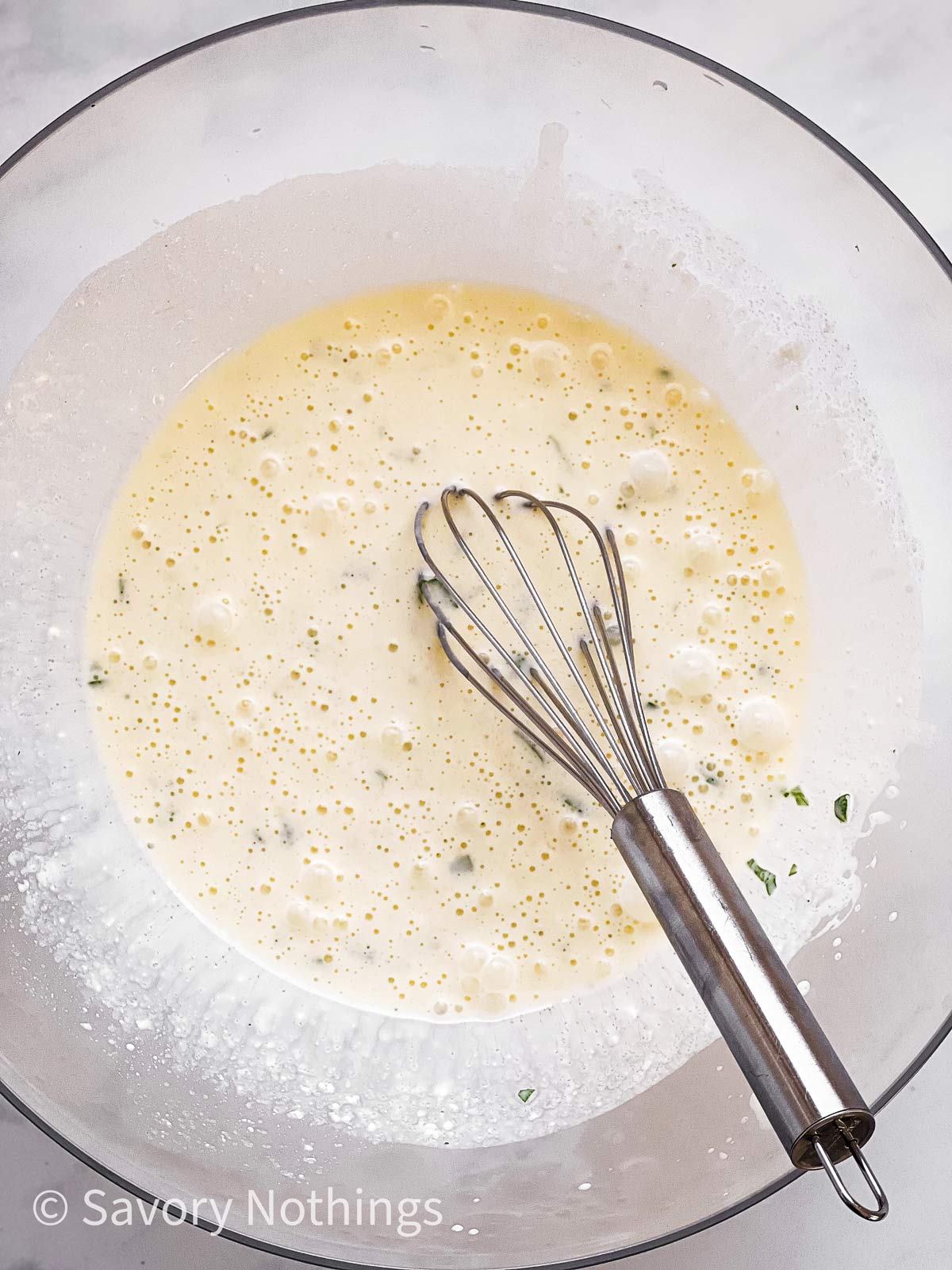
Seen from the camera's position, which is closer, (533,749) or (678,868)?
(678,868)

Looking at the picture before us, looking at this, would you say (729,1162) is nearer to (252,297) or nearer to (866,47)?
(252,297)

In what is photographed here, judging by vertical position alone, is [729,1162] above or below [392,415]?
below

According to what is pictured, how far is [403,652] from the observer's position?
1161mm

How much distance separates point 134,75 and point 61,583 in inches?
20.4

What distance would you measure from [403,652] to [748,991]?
529 mm

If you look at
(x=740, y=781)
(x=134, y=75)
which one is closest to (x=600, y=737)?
(x=740, y=781)

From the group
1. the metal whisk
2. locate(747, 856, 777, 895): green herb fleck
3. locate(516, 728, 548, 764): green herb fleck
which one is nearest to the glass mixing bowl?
locate(747, 856, 777, 895): green herb fleck

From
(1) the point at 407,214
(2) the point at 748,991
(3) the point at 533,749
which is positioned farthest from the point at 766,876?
(1) the point at 407,214

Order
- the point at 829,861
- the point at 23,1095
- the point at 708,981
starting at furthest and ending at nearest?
the point at 829,861
the point at 23,1095
the point at 708,981

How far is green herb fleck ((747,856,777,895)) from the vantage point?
116 centimetres

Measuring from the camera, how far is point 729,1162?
3.37 ft

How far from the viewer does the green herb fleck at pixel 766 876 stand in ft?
3.80
